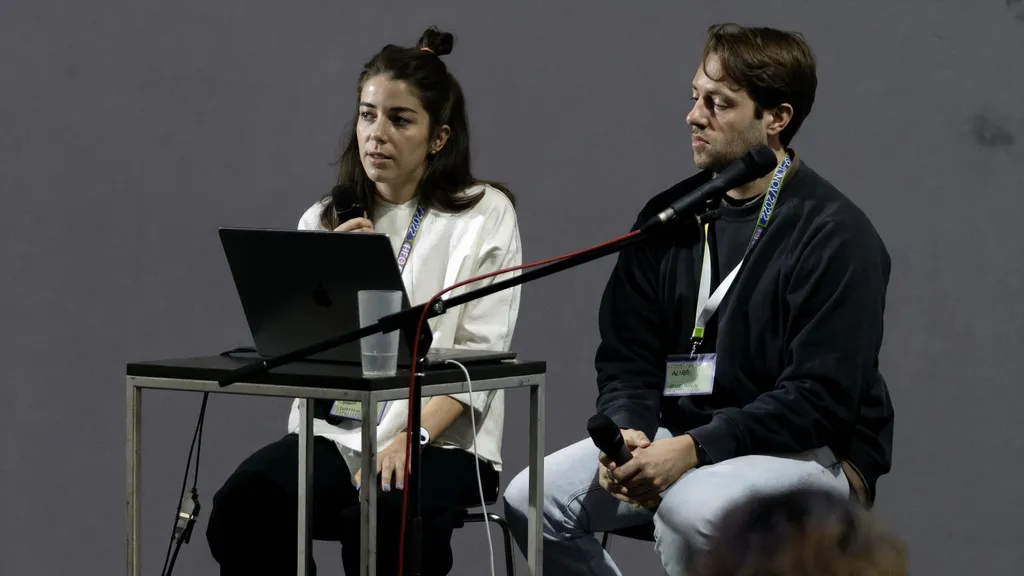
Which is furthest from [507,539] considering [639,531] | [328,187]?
[328,187]

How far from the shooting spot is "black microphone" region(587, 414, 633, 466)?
2.07 meters

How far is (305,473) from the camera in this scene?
2.24 meters

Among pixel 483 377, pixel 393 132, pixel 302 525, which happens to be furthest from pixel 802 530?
pixel 393 132

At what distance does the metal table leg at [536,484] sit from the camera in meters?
2.32

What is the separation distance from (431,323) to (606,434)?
703 millimetres

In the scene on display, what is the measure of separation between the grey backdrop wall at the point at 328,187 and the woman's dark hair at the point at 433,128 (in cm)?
67

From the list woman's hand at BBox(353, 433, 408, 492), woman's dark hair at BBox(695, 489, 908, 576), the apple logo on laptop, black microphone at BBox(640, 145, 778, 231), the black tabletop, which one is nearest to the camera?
woman's dark hair at BBox(695, 489, 908, 576)

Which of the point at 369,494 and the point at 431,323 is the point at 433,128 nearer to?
the point at 431,323

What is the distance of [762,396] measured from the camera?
7.65 ft

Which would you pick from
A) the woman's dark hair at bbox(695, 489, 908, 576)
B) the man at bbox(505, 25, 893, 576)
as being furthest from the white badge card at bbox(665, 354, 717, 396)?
the woman's dark hair at bbox(695, 489, 908, 576)

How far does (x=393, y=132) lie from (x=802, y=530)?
200 cm

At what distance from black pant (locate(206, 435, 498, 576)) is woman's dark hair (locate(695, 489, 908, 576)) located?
5.26 feet

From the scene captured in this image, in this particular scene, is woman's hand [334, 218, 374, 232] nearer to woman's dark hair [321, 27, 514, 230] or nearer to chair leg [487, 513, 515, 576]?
woman's dark hair [321, 27, 514, 230]

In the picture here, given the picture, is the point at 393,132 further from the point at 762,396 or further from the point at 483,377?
the point at 762,396
